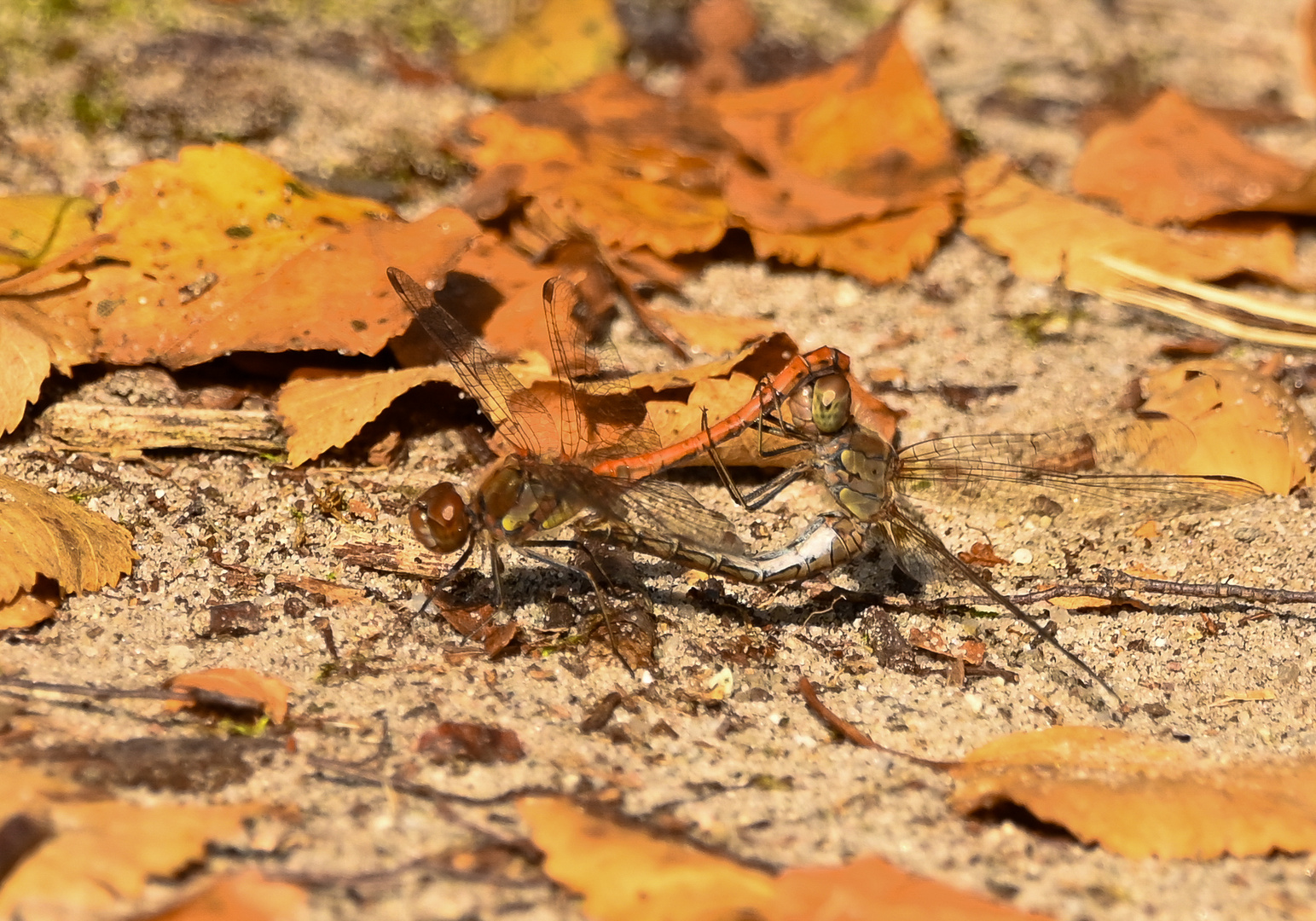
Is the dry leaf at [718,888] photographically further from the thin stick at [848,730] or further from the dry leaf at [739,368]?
the dry leaf at [739,368]

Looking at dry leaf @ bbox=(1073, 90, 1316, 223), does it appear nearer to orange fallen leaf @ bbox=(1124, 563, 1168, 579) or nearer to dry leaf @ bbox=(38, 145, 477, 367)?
orange fallen leaf @ bbox=(1124, 563, 1168, 579)

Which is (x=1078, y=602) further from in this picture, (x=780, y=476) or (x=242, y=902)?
(x=242, y=902)

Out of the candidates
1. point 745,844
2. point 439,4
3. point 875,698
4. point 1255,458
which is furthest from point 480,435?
point 439,4

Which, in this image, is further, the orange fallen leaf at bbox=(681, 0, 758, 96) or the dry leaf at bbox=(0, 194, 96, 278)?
the orange fallen leaf at bbox=(681, 0, 758, 96)

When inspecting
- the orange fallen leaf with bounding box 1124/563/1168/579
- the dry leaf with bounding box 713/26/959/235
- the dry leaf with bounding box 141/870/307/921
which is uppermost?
the dry leaf with bounding box 713/26/959/235

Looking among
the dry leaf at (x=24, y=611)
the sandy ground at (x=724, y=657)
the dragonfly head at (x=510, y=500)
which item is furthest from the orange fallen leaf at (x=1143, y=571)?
the dry leaf at (x=24, y=611)

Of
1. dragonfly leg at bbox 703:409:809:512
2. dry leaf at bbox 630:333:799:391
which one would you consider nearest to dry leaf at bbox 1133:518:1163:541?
dragonfly leg at bbox 703:409:809:512

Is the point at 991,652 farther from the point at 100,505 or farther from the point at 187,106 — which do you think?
the point at 187,106
